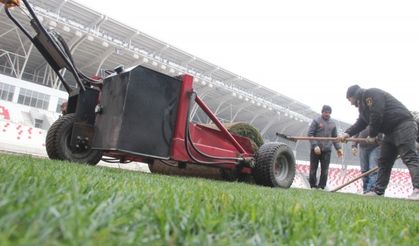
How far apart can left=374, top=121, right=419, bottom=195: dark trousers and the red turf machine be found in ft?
6.06

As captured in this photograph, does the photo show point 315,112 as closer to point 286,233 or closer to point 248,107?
point 248,107

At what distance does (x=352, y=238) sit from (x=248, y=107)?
3238 centimetres

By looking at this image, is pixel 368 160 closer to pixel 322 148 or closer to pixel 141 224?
pixel 322 148

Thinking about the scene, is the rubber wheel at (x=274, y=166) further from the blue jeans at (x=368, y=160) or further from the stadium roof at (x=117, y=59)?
the stadium roof at (x=117, y=59)

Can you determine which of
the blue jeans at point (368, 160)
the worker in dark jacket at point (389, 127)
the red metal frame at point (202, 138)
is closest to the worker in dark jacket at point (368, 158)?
the blue jeans at point (368, 160)

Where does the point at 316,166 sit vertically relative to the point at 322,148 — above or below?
below

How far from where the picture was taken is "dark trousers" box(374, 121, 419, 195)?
15.8ft

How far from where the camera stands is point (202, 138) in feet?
14.4

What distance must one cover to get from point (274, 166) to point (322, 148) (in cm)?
336

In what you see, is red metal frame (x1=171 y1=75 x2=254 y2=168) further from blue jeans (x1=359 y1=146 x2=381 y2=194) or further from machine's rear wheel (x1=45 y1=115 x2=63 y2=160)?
blue jeans (x1=359 y1=146 x2=381 y2=194)

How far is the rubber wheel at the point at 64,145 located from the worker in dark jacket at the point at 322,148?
16.2ft

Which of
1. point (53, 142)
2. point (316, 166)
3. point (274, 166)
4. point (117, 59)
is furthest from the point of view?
point (117, 59)

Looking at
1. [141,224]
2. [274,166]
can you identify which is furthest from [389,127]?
[141,224]

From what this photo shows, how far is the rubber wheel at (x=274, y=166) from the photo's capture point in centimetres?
453
